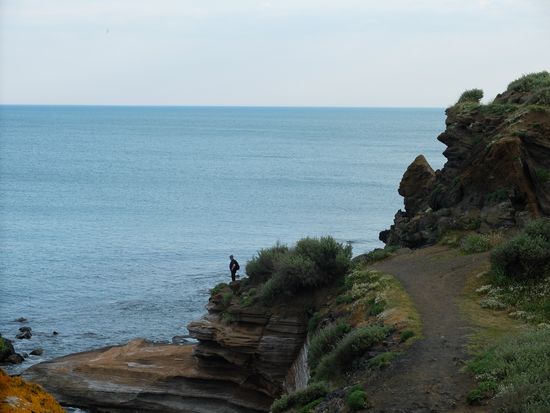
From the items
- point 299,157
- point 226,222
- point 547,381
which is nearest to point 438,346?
point 547,381

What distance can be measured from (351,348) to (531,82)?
21.6 metres

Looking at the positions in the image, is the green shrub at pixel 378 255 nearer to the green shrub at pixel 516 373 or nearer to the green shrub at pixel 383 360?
the green shrub at pixel 383 360

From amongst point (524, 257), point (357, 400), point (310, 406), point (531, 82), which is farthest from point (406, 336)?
point (531, 82)

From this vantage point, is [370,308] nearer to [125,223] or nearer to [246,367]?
[246,367]

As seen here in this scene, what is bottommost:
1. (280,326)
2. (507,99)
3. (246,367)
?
(246,367)

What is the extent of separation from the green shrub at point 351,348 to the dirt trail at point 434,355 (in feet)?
4.52

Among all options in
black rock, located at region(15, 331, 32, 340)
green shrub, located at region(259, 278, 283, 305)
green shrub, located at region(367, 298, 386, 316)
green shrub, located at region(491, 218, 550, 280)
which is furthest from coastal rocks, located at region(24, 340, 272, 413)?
green shrub, located at region(491, 218, 550, 280)

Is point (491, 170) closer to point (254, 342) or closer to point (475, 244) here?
point (475, 244)

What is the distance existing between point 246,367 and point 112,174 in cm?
10588

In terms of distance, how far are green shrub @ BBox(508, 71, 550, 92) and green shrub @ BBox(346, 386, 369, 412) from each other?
22936 mm

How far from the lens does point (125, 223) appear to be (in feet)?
270

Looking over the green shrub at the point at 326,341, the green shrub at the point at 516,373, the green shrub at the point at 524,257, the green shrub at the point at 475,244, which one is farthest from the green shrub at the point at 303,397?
the green shrub at the point at 475,244

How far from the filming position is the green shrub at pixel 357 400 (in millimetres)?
17500

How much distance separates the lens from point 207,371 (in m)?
34.1
